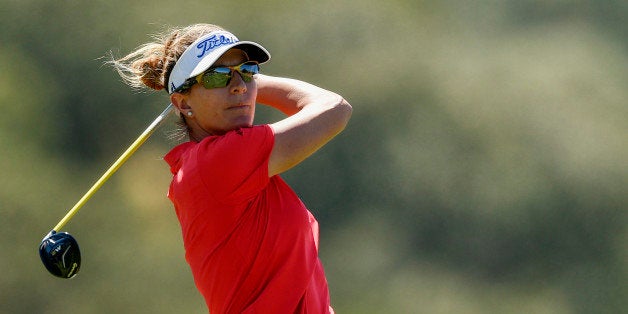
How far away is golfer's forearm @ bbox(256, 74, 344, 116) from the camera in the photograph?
1.84 metres

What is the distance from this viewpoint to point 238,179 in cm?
166

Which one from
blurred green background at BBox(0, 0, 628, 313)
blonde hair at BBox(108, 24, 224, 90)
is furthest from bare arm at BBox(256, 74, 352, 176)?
blurred green background at BBox(0, 0, 628, 313)

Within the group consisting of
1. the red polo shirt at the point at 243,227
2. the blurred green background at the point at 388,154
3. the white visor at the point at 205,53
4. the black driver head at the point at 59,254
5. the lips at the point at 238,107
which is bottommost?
the blurred green background at the point at 388,154

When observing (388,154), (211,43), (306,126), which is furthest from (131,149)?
(388,154)

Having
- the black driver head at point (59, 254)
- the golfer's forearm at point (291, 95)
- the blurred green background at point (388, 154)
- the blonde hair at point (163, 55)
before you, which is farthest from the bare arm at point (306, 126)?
the blurred green background at point (388, 154)

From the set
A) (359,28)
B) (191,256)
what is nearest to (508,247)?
(359,28)

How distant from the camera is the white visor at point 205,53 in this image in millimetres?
1738

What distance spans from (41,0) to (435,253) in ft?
7.78

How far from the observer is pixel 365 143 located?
476cm

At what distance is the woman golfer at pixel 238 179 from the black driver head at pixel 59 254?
33 cm

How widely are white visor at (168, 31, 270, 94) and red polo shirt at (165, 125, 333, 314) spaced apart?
136mm

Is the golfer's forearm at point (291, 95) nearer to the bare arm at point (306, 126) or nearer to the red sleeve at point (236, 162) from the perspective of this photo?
the bare arm at point (306, 126)

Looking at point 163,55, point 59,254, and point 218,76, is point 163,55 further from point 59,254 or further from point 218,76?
point 59,254

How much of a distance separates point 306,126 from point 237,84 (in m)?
0.17
